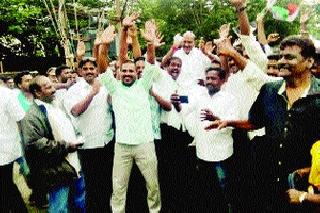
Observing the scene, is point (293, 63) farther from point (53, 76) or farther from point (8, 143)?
point (53, 76)

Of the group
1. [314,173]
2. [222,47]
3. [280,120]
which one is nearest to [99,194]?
[222,47]

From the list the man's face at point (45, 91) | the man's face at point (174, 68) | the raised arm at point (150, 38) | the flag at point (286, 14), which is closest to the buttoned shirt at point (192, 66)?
the man's face at point (174, 68)

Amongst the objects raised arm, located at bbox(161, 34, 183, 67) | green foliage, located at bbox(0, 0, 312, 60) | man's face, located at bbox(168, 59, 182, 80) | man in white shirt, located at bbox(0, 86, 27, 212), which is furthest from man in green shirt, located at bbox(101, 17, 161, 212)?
green foliage, located at bbox(0, 0, 312, 60)

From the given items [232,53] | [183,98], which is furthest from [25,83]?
[232,53]

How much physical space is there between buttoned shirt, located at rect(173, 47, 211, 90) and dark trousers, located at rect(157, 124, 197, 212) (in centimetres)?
87

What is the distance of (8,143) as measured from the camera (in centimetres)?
573

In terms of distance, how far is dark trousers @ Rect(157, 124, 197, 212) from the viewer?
6770 mm

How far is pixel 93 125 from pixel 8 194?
4.23ft

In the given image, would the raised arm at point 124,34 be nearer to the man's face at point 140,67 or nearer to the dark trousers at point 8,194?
the man's face at point 140,67

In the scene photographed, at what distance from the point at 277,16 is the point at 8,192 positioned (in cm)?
418

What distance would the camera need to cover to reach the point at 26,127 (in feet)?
16.5

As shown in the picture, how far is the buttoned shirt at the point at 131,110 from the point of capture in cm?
582

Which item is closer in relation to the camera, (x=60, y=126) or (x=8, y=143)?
(x=60, y=126)

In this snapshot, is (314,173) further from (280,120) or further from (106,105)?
(106,105)
